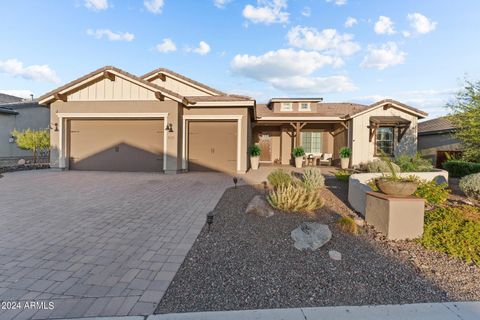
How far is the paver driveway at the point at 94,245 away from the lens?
8.13 feet

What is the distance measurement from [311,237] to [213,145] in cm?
863

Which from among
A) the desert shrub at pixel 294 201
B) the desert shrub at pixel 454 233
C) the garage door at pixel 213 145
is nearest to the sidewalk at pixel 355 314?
the desert shrub at pixel 454 233

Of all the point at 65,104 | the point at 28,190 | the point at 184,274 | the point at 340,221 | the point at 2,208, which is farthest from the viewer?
the point at 65,104

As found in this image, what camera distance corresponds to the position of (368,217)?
180 inches

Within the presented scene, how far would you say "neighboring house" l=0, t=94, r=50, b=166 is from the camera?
15.8m

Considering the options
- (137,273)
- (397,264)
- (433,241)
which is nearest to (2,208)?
(137,273)

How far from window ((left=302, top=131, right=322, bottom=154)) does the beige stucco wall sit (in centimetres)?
304

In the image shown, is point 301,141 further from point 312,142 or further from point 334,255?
→ point 334,255

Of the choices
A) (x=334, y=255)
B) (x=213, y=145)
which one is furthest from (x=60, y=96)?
(x=334, y=255)

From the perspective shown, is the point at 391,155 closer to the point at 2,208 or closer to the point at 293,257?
the point at 293,257

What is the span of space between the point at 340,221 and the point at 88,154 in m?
11.7

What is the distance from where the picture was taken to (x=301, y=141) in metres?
17.2

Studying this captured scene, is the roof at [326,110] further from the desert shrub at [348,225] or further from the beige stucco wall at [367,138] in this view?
the desert shrub at [348,225]

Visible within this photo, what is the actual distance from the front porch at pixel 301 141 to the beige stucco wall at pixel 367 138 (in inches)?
67.9
